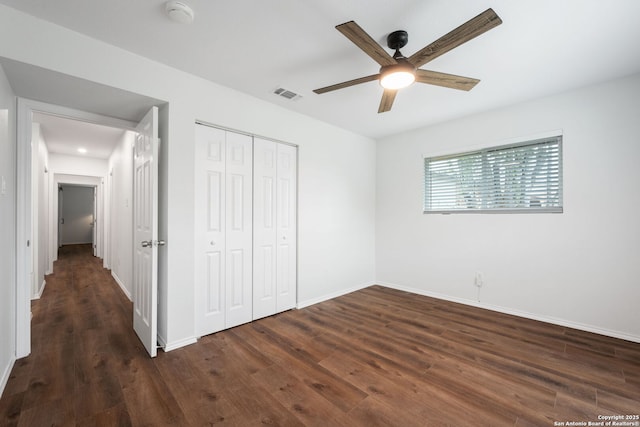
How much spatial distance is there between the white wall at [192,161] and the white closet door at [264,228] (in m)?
0.28

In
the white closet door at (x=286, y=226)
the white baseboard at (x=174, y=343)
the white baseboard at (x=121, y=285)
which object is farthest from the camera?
the white baseboard at (x=121, y=285)

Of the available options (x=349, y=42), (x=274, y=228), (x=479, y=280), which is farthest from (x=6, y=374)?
(x=479, y=280)

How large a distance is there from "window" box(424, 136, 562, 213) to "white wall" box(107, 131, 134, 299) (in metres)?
4.33

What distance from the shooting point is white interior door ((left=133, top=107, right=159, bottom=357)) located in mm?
2324

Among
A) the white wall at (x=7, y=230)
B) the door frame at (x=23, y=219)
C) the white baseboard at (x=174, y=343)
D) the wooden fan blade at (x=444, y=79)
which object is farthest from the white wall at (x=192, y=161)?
the wooden fan blade at (x=444, y=79)

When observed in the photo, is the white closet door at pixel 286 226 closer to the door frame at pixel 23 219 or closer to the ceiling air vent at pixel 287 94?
the ceiling air vent at pixel 287 94

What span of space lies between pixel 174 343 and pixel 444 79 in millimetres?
3221

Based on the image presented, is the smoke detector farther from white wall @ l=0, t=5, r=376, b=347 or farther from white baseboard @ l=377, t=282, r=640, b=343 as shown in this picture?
white baseboard @ l=377, t=282, r=640, b=343

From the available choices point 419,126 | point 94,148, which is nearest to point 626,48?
point 419,126

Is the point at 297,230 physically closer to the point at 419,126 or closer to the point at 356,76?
the point at 356,76

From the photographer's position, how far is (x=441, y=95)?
304 centimetres

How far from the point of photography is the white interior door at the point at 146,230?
7.63 feet

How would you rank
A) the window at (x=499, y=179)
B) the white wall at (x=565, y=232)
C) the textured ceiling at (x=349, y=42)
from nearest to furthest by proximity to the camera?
the textured ceiling at (x=349, y=42), the white wall at (x=565, y=232), the window at (x=499, y=179)

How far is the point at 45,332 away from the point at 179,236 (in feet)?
5.93
